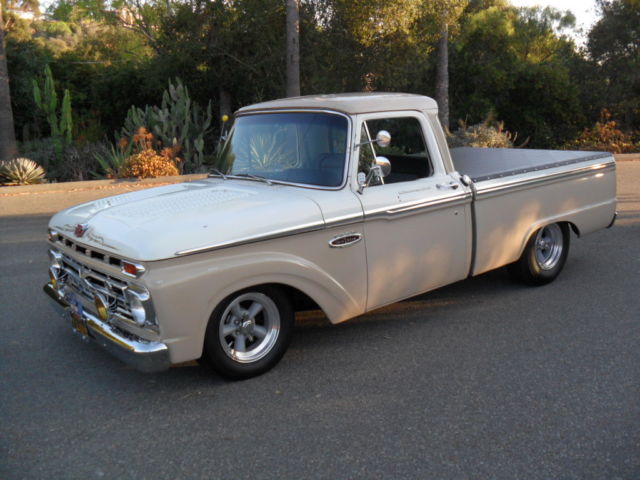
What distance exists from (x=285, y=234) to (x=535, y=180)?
266 centimetres

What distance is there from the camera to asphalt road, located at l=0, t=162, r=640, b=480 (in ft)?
10.4

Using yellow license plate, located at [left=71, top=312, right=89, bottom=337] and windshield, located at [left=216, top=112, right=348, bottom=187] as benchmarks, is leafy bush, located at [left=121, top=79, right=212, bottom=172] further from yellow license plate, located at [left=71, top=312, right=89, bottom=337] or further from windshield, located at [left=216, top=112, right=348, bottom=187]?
yellow license plate, located at [left=71, top=312, right=89, bottom=337]

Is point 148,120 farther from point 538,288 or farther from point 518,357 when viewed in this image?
point 518,357

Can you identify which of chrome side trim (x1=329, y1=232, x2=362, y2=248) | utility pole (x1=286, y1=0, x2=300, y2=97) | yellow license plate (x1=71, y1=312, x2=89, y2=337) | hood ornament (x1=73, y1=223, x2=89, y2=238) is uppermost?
utility pole (x1=286, y1=0, x2=300, y2=97)

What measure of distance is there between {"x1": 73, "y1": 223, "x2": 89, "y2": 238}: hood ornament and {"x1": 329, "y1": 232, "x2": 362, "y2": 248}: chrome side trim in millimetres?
1561

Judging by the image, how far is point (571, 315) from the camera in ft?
16.8

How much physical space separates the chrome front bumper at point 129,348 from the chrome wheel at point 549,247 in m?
3.78

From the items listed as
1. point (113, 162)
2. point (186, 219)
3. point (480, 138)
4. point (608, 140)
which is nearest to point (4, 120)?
point (113, 162)

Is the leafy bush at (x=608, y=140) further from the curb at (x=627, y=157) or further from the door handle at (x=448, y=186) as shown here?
the door handle at (x=448, y=186)

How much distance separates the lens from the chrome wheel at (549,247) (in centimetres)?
592

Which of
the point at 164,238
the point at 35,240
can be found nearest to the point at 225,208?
the point at 164,238

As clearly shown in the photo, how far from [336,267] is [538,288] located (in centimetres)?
257

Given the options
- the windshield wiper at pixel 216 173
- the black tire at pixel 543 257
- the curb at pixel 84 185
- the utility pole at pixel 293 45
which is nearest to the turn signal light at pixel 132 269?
the windshield wiper at pixel 216 173

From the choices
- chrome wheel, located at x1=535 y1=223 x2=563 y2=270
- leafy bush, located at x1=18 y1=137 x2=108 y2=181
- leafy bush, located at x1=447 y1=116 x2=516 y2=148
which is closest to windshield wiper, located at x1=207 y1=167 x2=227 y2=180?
chrome wheel, located at x1=535 y1=223 x2=563 y2=270
